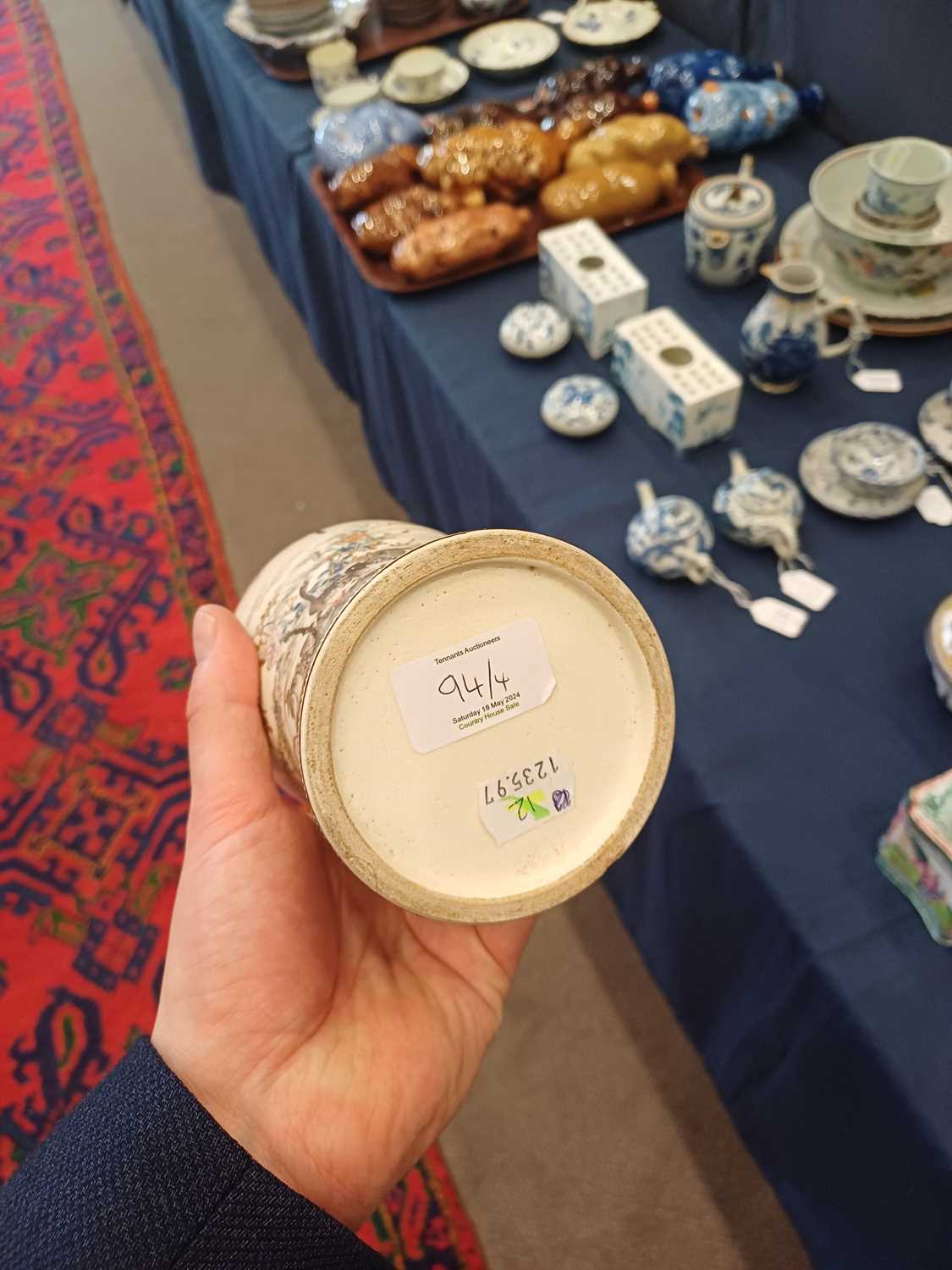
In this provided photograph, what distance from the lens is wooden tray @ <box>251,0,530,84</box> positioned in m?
1.75

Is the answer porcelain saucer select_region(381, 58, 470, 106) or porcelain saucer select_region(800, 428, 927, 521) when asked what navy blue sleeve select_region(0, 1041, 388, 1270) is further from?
porcelain saucer select_region(381, 58, 470, 106)

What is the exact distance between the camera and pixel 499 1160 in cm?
118

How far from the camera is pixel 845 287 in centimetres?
112

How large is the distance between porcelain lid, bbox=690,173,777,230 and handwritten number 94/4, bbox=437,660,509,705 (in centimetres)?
84

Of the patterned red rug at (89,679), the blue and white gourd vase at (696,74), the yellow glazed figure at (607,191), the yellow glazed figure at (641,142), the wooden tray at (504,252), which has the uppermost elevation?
the blue and white gourd vase at (696,74)

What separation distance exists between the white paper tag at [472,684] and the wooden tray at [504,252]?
2.98 ft

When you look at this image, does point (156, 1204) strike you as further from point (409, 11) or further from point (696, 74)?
point (409, 11)

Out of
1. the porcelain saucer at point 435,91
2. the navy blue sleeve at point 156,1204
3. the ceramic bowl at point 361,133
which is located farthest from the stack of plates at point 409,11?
the navy blue sleeve at point 156,1204

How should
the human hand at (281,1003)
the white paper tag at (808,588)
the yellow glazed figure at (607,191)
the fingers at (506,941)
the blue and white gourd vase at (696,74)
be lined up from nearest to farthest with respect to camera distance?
the human hand at (281,1003), the fingers at (506,941), the white paper tag at (808,588), the yellow glazed figure at (607,191), the blue and white gourd vase at (696,74)

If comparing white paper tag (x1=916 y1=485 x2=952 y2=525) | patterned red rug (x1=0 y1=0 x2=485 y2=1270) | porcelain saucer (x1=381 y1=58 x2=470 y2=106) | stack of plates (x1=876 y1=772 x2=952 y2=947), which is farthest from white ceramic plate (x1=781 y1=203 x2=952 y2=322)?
patterned red rug (x1=0 y1=0 x2=485 y2=1270)

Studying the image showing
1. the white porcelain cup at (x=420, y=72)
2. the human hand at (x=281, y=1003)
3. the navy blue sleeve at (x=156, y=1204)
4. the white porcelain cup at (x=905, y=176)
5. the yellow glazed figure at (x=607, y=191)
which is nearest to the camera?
the navy blue sleeve at (x=156, y=1204)

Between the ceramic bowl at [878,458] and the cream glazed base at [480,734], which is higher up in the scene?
the cream glazed base at [480,734]

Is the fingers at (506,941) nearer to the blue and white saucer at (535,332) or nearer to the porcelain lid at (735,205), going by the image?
the blue and white saucer at (535,332)

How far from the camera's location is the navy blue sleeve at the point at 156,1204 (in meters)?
0.50
